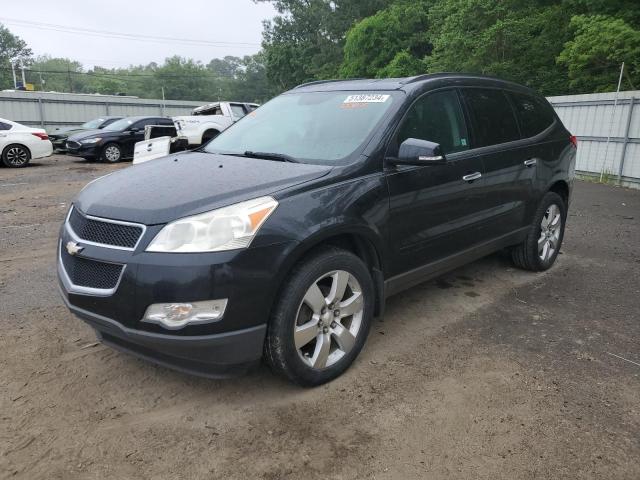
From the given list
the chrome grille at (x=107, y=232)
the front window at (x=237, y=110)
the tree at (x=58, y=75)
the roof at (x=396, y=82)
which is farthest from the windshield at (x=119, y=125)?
the tree at (x=58, y=75)

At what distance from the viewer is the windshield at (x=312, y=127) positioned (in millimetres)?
3410

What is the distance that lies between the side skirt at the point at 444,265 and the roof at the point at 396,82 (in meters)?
1.31

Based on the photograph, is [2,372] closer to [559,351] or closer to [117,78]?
[559,351]

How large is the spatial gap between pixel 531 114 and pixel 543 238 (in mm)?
1231

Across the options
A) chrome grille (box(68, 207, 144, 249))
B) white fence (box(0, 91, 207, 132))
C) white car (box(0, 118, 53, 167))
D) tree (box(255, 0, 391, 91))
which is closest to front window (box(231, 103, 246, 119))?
white car (box(0, 118, 53, 167))

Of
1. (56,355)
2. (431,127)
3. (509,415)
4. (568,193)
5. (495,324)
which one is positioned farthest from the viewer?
(568,193)

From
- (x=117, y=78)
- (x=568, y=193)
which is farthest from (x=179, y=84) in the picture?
(x=568, y=193)

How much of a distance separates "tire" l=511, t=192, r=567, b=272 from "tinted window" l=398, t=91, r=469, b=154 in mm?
1456

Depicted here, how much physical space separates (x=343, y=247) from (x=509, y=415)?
1.34 metres

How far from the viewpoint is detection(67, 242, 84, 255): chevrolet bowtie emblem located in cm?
277

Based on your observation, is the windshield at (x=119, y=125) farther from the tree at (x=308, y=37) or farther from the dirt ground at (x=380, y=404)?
the tree at (x=308, y=37)

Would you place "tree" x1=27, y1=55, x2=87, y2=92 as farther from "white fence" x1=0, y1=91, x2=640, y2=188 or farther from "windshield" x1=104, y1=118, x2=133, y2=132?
"white fence" x1=0, y1=91, x2=640, y2=188

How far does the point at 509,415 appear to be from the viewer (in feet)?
9.21

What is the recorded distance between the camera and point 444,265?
3928 millimetres
